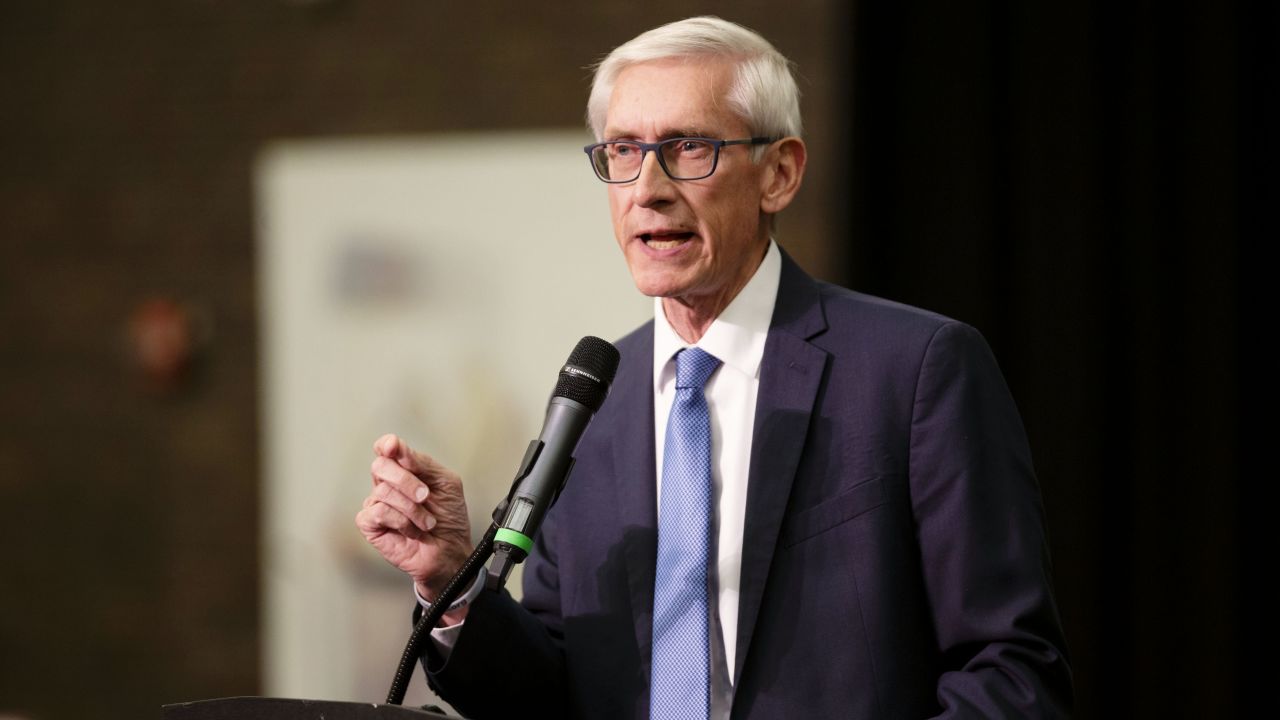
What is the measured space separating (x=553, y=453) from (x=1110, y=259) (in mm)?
2287

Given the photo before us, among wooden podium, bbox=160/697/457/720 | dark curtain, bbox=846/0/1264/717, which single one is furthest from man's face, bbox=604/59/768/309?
dark curtain, bbox=846/0/1264/717

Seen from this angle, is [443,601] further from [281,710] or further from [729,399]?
[729,399]

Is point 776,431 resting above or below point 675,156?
below

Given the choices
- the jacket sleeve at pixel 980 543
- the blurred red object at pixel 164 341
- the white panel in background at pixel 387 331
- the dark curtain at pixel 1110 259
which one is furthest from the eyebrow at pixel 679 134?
the blurred red object at pixel 164 341

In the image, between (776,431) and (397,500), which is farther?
(776,431)

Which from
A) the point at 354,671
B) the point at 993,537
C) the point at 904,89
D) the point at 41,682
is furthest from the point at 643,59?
the point at 41,682

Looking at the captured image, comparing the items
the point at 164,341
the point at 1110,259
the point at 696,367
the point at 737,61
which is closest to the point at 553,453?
the point at 696,367

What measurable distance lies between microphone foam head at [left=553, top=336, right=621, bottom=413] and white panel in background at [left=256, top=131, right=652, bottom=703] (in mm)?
2310

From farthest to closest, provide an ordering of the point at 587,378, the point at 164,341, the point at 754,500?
the point at 164,341, the point at 754,500, the point at 587,378

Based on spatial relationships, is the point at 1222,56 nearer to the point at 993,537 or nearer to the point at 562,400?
the point at 993,537

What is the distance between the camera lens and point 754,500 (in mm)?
1469

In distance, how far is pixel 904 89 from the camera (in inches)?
132

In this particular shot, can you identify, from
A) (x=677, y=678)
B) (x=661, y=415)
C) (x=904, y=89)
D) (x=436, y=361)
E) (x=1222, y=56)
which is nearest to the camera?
(x=677, y=678)

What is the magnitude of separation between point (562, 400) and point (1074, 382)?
2194 mm
